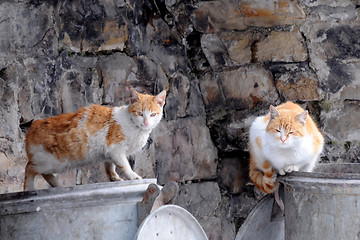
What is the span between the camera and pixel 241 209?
10.8 feet

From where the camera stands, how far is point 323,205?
2.00 m

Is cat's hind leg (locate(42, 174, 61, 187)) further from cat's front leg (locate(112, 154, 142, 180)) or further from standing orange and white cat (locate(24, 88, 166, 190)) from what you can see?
cat's front leg (locate(112, 154, 142, 180))

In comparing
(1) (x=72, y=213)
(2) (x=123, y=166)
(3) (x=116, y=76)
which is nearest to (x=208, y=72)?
(3) (x=116, y=76)

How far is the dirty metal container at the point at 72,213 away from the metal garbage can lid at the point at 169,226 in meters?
0.07

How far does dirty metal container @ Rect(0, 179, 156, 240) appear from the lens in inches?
67.6

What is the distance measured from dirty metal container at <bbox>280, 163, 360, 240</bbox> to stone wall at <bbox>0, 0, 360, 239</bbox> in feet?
3.20

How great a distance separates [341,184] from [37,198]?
3.41 ft

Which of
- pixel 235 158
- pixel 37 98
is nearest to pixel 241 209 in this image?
pixel 235 158

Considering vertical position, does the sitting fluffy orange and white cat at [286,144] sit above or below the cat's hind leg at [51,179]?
above

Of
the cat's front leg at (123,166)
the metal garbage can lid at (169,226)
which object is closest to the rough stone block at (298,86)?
the cat's front leg at (123,166)

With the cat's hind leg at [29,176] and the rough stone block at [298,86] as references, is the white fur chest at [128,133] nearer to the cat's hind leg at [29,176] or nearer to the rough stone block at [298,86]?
the cat's hind leg at [29,176]

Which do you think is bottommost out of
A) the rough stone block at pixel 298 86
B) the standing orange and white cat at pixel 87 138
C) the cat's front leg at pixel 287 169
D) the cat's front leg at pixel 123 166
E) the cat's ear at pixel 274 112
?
the cat's front leg at pixel 287 169

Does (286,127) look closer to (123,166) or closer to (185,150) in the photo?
(123,166)

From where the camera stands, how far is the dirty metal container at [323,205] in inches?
76.1
